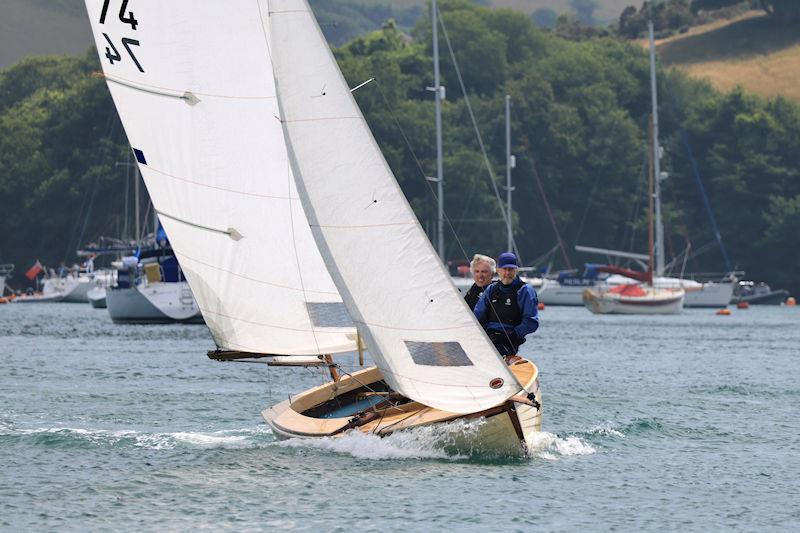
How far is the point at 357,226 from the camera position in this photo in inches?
798

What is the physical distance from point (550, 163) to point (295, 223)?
89.5 meters

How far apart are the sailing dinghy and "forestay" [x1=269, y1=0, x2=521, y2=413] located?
0.06ft

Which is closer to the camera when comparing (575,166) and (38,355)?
(38,355)

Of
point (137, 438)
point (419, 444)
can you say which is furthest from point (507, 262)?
point (137, 438)

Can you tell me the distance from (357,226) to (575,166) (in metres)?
90.4

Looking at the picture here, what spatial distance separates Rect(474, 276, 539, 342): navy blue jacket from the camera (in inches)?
822

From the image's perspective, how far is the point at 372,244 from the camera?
66.2ft

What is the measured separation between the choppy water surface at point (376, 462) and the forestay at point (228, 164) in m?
1.78

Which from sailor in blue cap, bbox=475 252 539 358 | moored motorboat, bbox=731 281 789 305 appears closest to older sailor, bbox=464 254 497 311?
sailor in blue cap, bbox=475 252 539 358

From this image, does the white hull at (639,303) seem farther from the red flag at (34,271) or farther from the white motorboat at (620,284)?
the red flag at (34,271)

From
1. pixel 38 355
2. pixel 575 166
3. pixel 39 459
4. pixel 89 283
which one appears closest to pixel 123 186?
pixel 89 283

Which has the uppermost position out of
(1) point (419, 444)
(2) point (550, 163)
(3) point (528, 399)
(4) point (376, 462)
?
(3) point (528, 399)

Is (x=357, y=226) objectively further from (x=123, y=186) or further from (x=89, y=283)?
(x=123, y=186)

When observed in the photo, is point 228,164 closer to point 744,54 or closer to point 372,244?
point 372,244
